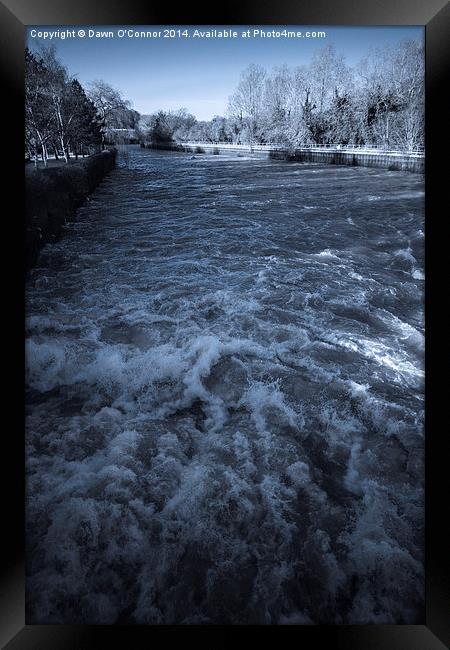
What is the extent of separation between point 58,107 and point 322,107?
2559 millimetres

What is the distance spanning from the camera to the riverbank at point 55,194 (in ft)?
7.68

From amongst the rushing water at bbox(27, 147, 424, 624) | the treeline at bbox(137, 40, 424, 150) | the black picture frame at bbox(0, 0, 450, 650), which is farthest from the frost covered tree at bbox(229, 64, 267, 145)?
the rushing water at bbox(27, 147, 424, 624)

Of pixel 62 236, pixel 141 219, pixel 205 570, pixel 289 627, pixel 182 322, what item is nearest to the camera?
pixel 289 627

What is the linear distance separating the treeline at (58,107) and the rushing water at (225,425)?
67cm

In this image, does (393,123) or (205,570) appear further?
(393,123)

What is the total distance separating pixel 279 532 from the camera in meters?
2.02

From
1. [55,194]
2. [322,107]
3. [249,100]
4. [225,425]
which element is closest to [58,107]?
[55,194]

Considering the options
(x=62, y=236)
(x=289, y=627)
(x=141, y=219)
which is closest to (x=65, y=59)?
(x=62, y=236)

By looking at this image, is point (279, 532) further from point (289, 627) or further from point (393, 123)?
point (393, 123)

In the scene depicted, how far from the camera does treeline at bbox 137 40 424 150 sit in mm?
2453

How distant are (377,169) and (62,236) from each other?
337 cm

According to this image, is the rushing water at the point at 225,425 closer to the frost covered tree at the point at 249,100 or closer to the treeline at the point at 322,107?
the treeline at the point at 322,107
